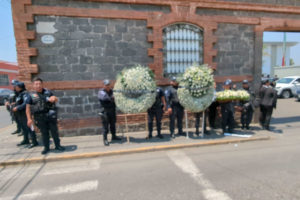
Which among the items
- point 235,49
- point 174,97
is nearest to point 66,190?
point 174,97

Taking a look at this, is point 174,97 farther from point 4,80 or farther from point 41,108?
point 4,80

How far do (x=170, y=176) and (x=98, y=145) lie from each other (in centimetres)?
259

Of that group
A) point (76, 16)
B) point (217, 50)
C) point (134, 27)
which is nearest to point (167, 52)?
point (134, 27)

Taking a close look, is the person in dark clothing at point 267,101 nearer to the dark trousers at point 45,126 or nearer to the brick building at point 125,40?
the brick building at point 125,40

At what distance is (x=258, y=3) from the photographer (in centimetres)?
708

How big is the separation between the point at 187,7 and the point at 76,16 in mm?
3933

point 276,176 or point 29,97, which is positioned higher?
point 29,97

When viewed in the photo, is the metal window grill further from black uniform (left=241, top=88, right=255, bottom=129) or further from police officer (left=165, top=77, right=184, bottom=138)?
black uniform (left=241, top=88, right=255, bottom=129)

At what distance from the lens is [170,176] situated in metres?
3.49

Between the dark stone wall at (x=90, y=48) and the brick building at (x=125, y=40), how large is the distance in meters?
0.03

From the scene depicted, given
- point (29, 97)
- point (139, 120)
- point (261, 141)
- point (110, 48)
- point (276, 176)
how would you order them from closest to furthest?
point (276, 176)
point (29, 97)
point (261, 141)
point (110, 48)
point (139, 120)

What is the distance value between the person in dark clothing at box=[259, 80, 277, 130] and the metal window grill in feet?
8.48

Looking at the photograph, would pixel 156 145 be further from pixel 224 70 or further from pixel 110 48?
pixel 224 70

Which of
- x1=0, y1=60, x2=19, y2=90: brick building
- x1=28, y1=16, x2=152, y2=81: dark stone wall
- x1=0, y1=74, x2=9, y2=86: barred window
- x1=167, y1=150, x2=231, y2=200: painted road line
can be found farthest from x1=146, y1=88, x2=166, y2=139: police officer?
x1=0, y1=74, x2=9, y2=86: barred window
